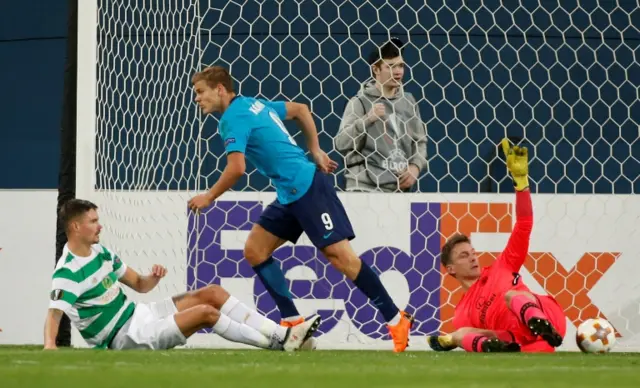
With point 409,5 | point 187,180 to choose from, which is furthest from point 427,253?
point 409,5

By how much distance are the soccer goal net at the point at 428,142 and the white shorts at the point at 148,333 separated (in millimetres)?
825

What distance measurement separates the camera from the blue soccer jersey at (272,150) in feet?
14.1

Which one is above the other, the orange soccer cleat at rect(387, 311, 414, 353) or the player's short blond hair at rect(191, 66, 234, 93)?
the player's short blond hair at rect(191, 66, 234, 93)

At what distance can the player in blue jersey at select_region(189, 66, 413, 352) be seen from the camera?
4258 mm

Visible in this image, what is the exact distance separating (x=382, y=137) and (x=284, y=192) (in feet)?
3.26

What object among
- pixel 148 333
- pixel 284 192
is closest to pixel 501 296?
pixel 284 192

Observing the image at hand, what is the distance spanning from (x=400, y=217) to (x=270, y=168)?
0.99 meters

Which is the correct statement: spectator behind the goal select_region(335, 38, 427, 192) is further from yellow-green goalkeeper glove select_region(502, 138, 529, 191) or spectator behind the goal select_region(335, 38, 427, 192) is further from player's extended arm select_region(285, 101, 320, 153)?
yellow-green goalkeeper glove select_region(502, 138, 529, 191)

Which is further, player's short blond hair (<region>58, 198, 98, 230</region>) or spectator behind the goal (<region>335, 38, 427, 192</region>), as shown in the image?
spectator behind the goal (<region>335, 38, 427, 192</region>)

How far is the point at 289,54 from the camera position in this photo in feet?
20.3

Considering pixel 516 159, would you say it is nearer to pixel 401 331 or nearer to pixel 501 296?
pixel 501 296

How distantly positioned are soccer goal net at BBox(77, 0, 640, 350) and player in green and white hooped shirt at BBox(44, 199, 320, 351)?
76 cm

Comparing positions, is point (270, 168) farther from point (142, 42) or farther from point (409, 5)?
point (409, 5)

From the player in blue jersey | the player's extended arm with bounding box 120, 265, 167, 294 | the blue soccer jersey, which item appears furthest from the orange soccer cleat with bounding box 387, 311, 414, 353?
the player's extended arm with bounding box 120, 265, 167, 294
